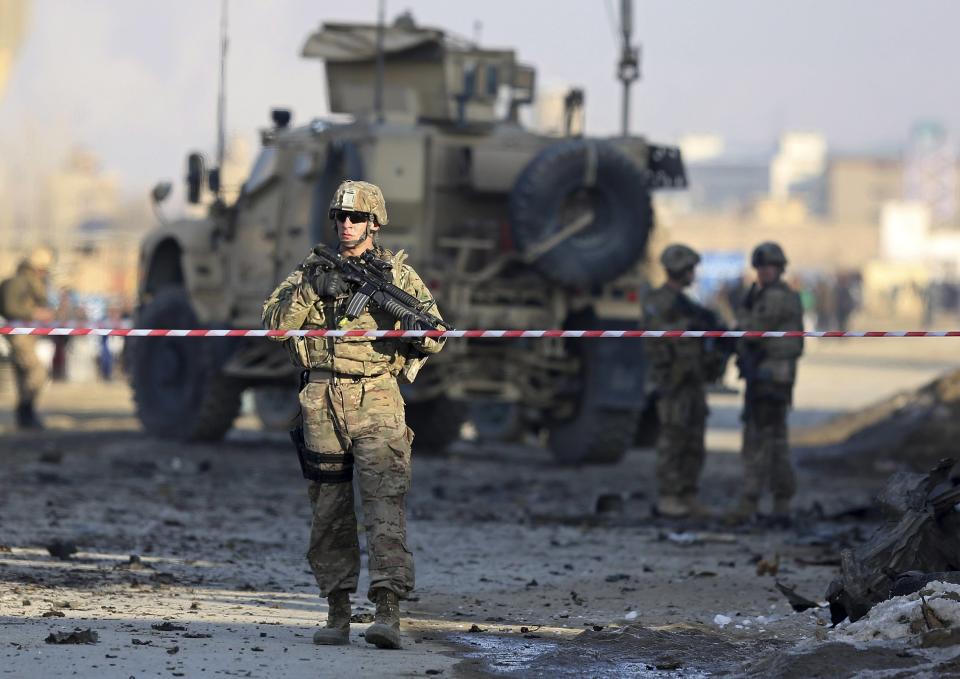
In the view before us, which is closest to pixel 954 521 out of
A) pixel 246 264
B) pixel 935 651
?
pixel 935 651

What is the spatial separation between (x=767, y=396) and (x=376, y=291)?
18.0 ft

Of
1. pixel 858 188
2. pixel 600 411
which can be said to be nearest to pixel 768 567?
pixel 600 411

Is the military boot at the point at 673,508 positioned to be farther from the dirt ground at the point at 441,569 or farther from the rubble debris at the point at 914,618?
the rubble debris at the point at 914,618

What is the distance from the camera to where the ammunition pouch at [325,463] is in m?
7.31

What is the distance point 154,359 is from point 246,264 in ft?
4.73

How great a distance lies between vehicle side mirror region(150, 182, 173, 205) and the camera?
15977mm

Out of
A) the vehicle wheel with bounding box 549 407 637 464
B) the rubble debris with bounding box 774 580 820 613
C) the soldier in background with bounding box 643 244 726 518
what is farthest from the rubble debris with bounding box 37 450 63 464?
the rubble debris with bounding box 774 580 820 613

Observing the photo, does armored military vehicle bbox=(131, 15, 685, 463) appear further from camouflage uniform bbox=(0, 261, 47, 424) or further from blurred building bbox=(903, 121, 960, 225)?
blurred building bbox=(903, 121, 960, 225)

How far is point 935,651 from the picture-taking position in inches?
246

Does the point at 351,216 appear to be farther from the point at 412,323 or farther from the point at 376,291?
the point at 412,323

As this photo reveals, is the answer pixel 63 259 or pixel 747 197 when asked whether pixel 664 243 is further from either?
pixel 747 197

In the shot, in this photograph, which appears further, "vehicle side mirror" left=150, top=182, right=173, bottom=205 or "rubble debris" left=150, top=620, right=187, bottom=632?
"vehicle side mirror" left=150, top=182, right=173, bottom=205

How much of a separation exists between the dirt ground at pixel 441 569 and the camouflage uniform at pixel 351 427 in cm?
34

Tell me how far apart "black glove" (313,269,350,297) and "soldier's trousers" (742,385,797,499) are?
217 inches
